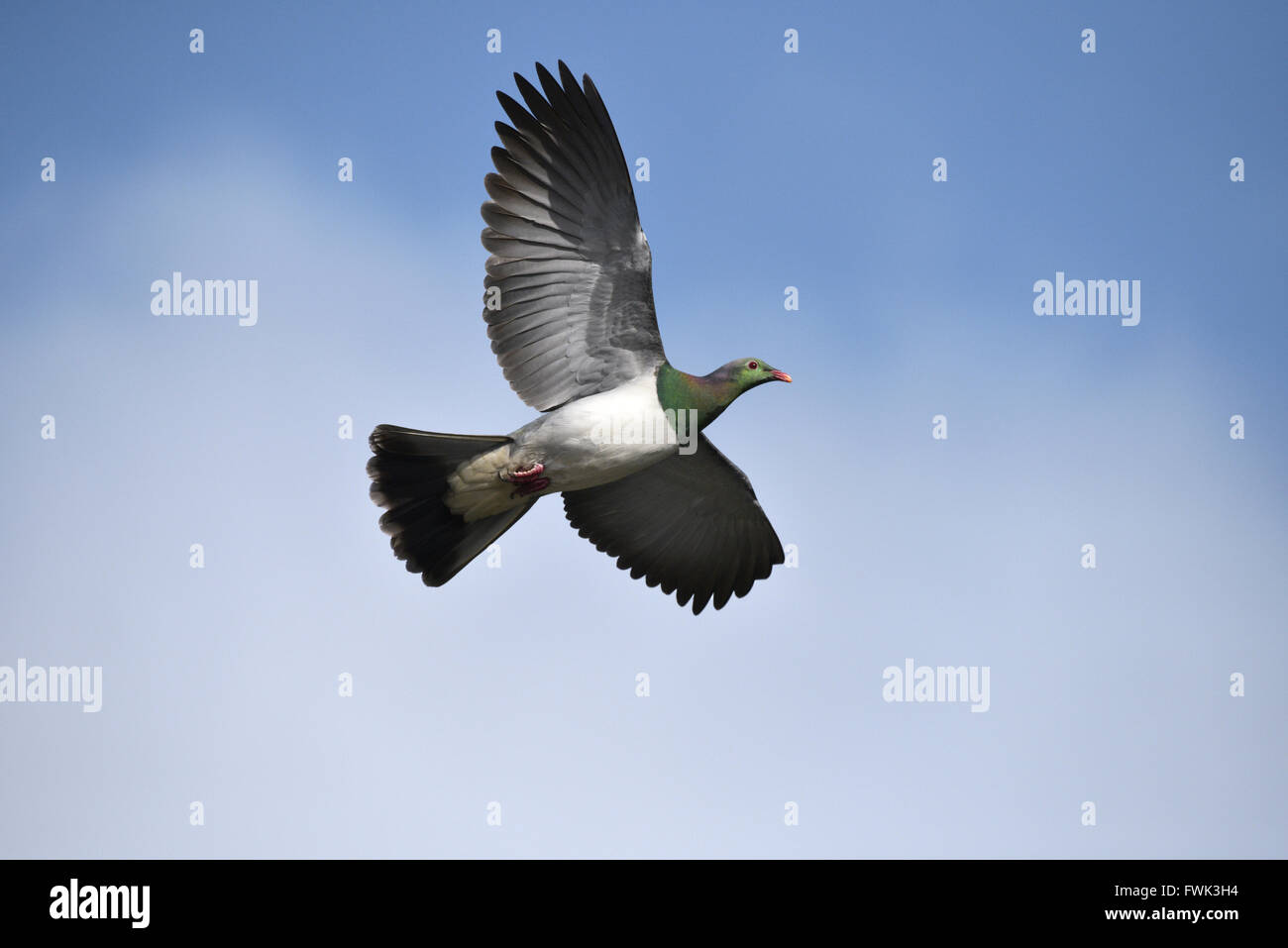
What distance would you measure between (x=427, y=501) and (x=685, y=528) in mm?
2612

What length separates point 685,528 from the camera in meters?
10.9

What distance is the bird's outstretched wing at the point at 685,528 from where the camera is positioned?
10.6m

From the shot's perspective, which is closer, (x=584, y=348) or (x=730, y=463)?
(x=584, y=348)

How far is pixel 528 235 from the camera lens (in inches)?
348

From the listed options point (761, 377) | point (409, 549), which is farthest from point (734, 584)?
point (409, 549)

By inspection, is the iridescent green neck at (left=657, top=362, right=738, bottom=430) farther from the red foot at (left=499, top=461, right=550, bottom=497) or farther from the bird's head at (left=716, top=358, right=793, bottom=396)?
the red foot at (left=499, top=461, right=550, bottom=497)

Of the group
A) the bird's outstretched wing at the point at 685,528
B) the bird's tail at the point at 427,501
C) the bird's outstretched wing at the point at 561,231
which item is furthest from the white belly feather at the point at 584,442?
the bird's outstretched wing at the point at 685,528

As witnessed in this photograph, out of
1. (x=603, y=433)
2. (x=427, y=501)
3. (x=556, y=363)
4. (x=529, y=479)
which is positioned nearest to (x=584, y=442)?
(x=603, y=433)

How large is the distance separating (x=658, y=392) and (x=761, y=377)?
82 centimetres

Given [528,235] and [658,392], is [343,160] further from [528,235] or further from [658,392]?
[658,392]

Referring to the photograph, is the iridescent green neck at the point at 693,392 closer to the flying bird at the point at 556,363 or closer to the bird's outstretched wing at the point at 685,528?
the flying bird at the point at 556,363

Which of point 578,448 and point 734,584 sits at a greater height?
point 578,448

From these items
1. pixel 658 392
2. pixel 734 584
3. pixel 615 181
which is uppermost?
pixel 615 181

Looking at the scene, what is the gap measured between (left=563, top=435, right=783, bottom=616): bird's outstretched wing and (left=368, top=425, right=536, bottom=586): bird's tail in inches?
51.8
